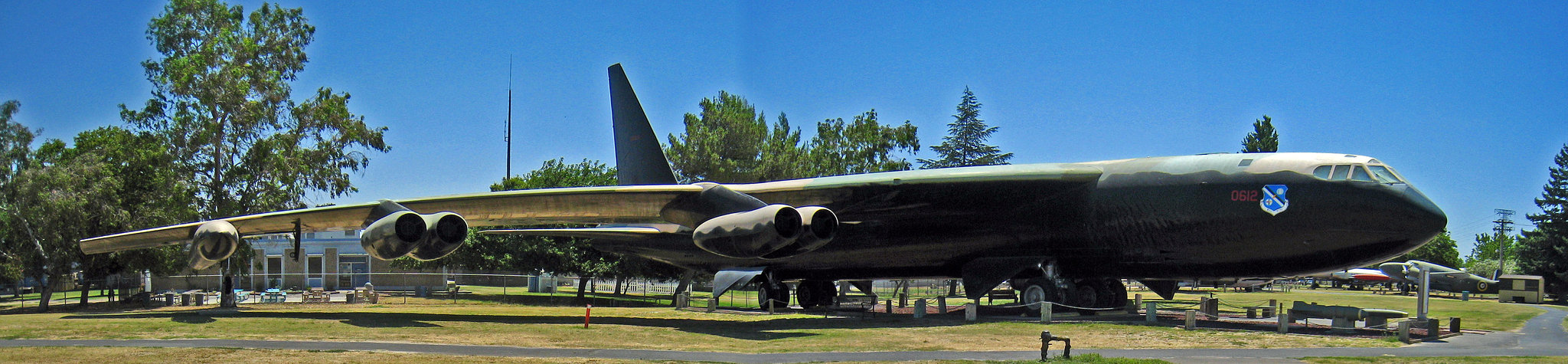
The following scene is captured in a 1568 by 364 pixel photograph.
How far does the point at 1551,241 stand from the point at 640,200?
159ft

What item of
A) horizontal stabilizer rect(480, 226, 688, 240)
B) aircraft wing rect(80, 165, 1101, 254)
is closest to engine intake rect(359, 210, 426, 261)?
aircraft wing rect(80, 165, 1101, 254)

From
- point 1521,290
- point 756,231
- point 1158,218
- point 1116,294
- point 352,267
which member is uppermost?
point 1158,218

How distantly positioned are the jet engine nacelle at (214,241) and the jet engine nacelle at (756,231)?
11892 millimetres

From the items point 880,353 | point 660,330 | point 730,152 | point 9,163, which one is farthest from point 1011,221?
point 9,163

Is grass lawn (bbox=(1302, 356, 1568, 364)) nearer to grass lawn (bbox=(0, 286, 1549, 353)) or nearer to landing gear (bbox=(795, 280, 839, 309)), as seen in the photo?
grass lawn (bbox=(0, 286, 1549, 353))

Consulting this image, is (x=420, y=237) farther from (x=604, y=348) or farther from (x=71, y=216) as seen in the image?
(x=71, y=216)

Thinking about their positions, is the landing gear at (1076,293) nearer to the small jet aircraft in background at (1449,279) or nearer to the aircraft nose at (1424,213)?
the aircraft nose at (1424,213)

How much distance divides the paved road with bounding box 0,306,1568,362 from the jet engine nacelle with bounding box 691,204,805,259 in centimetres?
347

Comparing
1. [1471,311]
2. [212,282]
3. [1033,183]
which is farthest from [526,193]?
[212,282]

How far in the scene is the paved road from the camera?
14.4 m

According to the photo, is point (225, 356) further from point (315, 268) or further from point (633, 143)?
point (315, 268)

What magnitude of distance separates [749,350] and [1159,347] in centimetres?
615

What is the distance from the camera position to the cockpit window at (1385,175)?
19516mm

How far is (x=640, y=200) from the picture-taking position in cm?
2305
